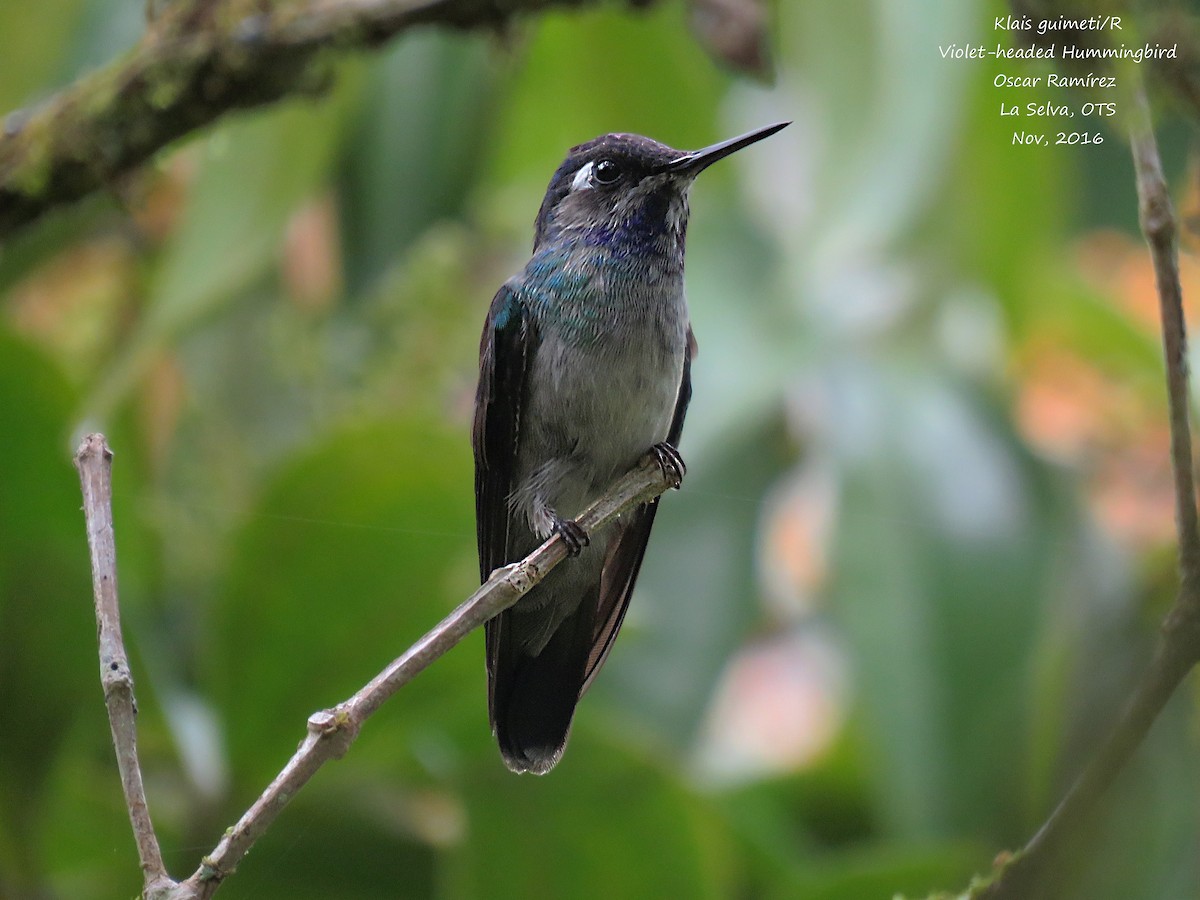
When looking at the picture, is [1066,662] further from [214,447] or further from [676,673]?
[214,447]

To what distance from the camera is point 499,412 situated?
1582mm

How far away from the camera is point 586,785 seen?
1.95 meters

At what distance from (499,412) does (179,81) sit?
77 centimetres

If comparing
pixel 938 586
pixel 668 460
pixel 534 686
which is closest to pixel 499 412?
pixel 668 460

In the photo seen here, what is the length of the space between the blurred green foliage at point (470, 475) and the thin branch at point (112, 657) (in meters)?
0.50

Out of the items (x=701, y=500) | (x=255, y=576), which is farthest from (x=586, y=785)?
(x=701, y=500)

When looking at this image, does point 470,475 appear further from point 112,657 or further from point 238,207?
point 112,657

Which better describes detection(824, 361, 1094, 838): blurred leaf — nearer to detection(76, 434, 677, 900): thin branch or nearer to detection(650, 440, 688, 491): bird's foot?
detection(650, 440, 688, 491): bird's foot

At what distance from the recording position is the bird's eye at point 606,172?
5.25ft

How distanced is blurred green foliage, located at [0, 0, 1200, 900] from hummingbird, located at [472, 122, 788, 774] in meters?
0.36

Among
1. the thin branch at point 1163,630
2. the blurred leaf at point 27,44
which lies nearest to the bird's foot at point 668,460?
the thin branch at point 1163,630

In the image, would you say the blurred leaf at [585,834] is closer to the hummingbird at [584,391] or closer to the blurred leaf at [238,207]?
the hummingbird at [584,391]

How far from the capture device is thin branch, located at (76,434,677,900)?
830 mm

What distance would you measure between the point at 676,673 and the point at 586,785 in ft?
2.22
